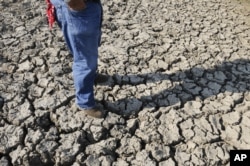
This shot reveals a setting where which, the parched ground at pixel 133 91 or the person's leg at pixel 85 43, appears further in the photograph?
the parched ground at pixel 133 91

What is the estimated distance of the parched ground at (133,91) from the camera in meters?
2.18

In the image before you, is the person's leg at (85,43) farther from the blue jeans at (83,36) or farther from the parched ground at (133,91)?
the parched ground at (133,91)

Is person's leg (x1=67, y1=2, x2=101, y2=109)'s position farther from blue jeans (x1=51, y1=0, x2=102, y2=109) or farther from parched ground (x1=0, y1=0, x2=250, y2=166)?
parched ground (x1=0, y1=0, x2=250, y2=166)

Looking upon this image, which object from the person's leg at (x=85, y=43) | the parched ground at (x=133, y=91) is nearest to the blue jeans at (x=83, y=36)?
the person's leg at (x=85, y=43)

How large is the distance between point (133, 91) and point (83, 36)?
734 mm

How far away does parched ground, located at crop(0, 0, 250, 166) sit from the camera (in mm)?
2182

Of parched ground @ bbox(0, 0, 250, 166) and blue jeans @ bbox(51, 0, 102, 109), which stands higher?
blue jeans @ bbox(51, 0, 102, 109)

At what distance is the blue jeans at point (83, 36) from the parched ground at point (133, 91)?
0.95 ft

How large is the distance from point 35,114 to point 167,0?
211cm

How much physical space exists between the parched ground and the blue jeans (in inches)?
11.4

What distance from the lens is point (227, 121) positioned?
8.00ft

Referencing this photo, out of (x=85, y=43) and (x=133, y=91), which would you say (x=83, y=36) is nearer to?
(x=85, y=43)

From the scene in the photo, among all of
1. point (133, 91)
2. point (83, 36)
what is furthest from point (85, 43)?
point (133, 91)

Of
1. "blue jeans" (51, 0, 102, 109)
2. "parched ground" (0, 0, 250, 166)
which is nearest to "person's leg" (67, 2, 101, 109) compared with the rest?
"blue jeans" (51, 0, 102, 109)
